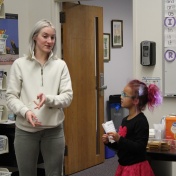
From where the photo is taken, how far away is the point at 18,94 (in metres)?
2.52

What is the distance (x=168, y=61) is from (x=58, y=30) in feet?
4.71

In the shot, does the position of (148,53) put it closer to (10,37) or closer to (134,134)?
(134,134)

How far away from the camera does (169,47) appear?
3621 mm

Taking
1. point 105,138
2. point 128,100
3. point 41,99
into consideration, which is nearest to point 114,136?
point 105,138

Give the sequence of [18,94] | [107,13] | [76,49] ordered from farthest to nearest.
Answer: [107,13], [76,49], [18,94]

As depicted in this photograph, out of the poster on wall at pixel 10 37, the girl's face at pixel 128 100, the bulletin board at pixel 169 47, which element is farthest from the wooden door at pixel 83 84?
the girl's face at pixel 128 100

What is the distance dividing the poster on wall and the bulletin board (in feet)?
5.43

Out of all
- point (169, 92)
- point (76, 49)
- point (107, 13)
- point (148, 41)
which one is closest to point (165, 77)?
point (169, 92)

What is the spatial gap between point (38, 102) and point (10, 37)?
2.03 m

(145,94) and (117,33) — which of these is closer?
(145,94)

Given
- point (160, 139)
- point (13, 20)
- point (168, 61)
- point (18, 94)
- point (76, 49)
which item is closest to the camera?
point (18, 94)

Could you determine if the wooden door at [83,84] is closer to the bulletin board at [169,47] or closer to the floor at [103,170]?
the floor at [103,170]

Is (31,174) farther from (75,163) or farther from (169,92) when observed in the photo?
(75,163)

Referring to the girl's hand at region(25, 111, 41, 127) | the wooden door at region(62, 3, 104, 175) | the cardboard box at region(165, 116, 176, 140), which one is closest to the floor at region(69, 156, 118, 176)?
the wooden door at region(62, 3, 104, 175)
